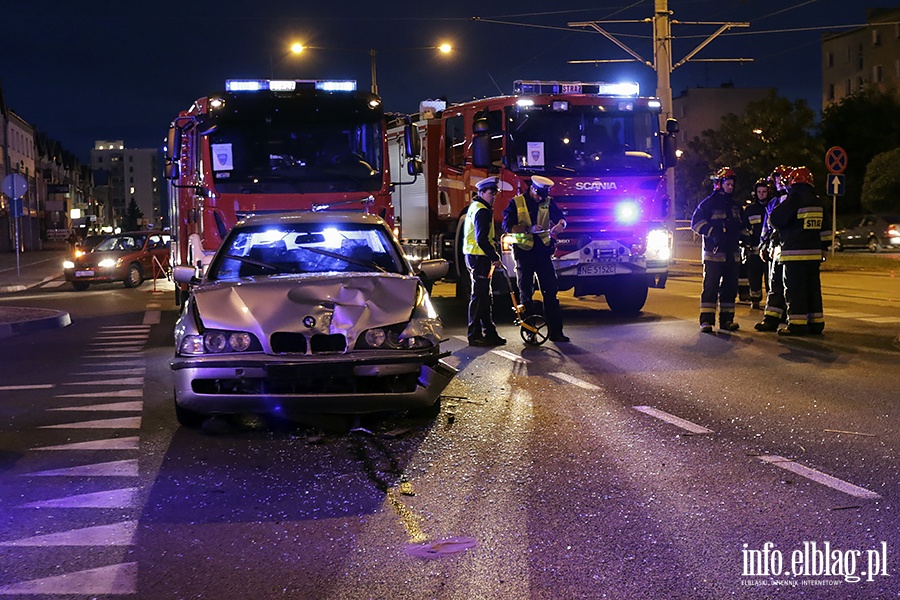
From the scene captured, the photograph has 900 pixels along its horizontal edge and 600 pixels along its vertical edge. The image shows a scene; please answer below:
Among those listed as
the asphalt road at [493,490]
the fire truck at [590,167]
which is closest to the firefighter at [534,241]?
the asphalt road at [493,490]

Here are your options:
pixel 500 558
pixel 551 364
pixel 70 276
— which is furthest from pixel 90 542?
pixel 70 276

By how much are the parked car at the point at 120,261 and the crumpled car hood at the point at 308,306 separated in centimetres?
2197

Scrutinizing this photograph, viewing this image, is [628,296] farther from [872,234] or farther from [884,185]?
[884,185]

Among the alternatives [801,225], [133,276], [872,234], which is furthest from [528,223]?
[872,234]

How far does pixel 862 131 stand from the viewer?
66438 millimetres

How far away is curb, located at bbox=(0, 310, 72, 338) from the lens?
16.7 meters

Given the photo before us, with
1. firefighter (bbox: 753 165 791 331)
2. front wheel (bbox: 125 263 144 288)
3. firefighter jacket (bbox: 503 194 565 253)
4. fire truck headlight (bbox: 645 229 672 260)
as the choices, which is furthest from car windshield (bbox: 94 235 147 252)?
firefighter (bbox: 753 165 791 331)

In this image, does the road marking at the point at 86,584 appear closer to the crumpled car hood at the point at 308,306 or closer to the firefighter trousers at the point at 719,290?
the crumpled car hood at the point at 308,306

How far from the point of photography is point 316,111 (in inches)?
595

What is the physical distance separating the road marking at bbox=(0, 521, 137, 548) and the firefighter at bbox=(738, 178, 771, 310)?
38.6 ft

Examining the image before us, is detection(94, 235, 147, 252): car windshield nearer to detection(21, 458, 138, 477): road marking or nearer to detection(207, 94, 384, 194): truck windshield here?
detection(207, 94, 384, 194): truck windshield

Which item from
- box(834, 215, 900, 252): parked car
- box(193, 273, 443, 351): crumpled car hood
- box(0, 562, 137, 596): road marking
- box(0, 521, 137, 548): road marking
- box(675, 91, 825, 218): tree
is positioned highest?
box(675, 91, 825, 218): tree

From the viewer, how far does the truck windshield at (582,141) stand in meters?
15.5

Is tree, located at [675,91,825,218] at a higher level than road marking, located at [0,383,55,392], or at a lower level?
higher
